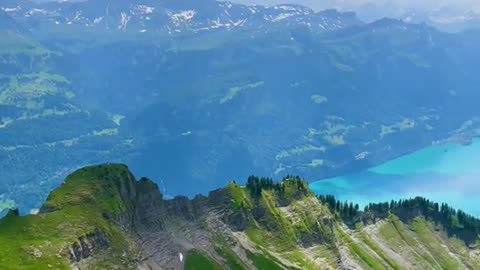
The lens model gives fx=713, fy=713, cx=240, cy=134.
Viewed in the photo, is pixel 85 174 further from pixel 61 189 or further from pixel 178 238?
pixel 178 238

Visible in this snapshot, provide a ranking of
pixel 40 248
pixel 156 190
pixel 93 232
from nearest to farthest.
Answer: pixel 40 248, pixel 93 232, pixel 156 190

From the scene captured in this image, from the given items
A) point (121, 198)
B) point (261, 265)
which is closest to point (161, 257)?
point (121, 198)

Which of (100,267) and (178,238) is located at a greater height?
(178,238)

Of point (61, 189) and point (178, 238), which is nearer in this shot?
point (61, 189)

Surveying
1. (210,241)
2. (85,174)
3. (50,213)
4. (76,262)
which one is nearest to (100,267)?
(76,262)

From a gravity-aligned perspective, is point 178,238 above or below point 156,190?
below

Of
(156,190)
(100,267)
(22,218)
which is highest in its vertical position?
(156,190)

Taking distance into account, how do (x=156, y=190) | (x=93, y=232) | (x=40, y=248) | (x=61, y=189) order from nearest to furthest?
1. (x=40, y=248)
2. (x=93, y=232)
3. (x=61, y=189)
4. (x=156, y=190)

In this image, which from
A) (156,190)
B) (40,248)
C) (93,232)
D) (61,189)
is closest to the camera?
(40,248)

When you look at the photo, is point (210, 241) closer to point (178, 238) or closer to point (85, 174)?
point (178, 238)
